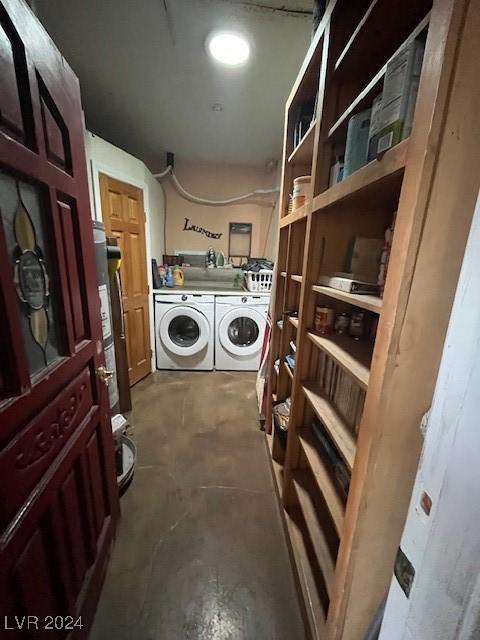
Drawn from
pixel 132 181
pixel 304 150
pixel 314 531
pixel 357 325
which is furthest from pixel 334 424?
pixel 132 181

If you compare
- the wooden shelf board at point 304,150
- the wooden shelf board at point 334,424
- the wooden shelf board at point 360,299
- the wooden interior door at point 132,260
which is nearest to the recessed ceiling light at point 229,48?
the wooden shelf board at point 304,150

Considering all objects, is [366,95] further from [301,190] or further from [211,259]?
[211,259]

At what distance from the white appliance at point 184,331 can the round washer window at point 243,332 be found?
30 cm

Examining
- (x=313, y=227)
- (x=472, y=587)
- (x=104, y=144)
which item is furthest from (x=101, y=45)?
(x=472, y=587)

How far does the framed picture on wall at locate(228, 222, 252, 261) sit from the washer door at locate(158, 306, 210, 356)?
1.31 meters

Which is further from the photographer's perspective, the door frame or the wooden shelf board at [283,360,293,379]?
the door frame

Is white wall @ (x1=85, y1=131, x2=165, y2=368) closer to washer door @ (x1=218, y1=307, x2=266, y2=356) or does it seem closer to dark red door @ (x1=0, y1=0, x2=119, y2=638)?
washer door @ (x1=218, y1=307, x2=266, y2=356)

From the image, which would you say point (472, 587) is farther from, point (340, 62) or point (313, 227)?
point (340, 62)

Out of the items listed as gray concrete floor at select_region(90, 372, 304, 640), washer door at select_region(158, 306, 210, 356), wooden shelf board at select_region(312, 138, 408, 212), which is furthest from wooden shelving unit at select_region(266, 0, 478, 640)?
washer door at select_region(158, 306, 210, 356)

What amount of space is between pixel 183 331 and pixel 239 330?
0.70 metres

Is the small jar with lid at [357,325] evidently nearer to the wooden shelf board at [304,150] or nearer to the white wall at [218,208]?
→ the wooden shelf board at [304,150]

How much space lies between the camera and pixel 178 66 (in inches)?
63.9

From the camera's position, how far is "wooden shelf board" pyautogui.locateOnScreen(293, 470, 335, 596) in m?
0.95

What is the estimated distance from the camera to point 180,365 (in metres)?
3.02
